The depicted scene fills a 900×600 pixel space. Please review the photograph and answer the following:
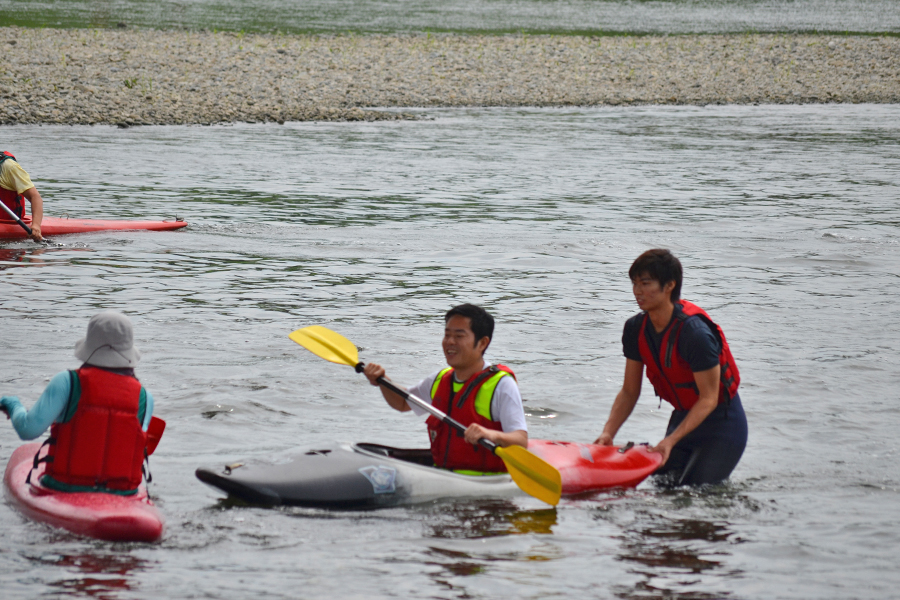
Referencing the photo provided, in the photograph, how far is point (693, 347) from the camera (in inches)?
183

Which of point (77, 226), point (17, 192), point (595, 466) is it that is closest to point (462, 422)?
point (595, 466)

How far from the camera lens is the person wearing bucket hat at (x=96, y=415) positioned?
13.3ft

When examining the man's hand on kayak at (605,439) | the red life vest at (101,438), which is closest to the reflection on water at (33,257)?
the red life vest at (101,438)

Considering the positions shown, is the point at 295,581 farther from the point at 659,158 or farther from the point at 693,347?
the point at 659,158

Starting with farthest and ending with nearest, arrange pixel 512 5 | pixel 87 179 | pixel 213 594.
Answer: pixel 512 5, pixel 87 179, pixel 213 594

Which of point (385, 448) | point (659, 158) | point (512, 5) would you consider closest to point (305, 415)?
point (385, 448)

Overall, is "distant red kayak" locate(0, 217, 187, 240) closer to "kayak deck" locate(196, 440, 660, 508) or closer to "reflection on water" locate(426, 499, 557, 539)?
"kayak deck" locate(196, 440, 660, 508)

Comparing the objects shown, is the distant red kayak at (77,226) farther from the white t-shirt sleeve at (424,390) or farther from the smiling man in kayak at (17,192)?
the white t-shirt sleeve at (424,390)

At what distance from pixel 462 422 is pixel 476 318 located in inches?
20.7

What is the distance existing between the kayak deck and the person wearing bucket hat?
401mm

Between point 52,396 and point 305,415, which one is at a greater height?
point 52,396

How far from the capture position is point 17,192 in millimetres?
9984

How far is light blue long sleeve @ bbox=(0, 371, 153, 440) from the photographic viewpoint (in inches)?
156

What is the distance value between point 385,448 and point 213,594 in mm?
1299
